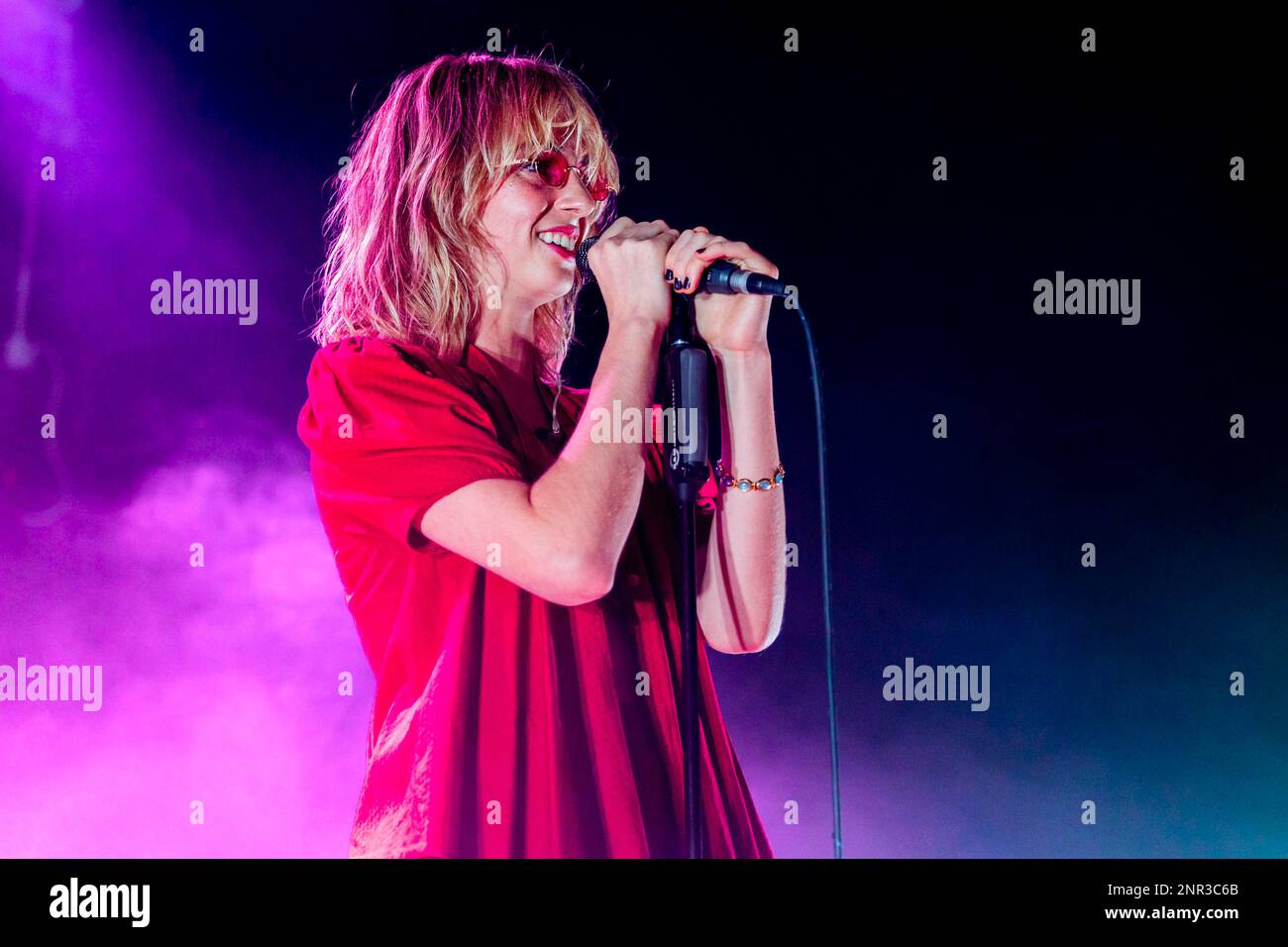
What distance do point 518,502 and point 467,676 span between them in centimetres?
24

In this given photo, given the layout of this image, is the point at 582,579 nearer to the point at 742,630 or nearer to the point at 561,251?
the point at 742,630

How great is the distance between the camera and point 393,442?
1461 mm

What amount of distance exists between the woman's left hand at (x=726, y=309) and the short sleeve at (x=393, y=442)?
33cm

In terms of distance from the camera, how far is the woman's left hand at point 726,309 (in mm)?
1468

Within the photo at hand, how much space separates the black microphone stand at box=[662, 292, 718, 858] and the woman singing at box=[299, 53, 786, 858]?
4cm

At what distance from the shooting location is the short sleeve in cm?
144

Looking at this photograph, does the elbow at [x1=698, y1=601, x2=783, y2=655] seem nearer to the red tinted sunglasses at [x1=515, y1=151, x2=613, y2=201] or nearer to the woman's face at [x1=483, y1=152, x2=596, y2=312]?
the woman's face at [x1=483, y1=152, x2=596, y2=312]

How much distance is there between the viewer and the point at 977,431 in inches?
86.4

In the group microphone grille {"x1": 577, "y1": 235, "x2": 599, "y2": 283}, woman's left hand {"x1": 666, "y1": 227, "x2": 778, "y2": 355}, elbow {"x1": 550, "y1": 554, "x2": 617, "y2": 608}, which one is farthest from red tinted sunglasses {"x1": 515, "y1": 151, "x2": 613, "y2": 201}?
elbow {"x1": 550, "y1": 554, "x2": 617, "y2": 608}

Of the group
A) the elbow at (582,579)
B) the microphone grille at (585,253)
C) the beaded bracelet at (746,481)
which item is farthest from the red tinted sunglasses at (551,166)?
the elbow at (582,579)

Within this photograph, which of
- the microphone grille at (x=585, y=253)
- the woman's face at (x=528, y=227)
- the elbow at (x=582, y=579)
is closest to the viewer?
the elbow at (x=582, y=579)

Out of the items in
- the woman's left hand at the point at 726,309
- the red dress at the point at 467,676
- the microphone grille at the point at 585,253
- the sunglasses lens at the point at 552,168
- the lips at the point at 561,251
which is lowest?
the red dress at the point at 467,676

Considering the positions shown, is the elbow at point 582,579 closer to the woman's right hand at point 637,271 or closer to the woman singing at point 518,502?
the woman singing at point 518,502
